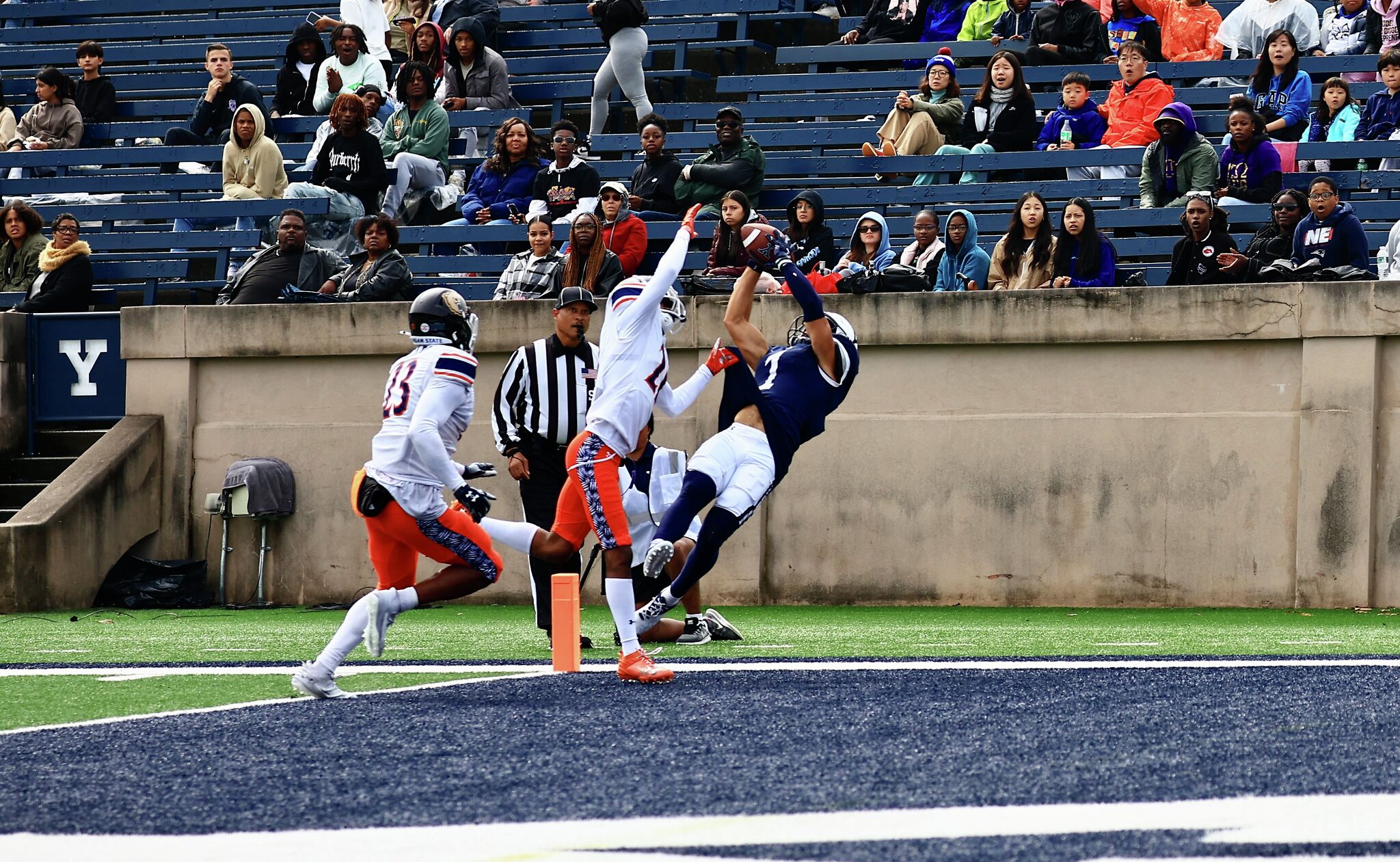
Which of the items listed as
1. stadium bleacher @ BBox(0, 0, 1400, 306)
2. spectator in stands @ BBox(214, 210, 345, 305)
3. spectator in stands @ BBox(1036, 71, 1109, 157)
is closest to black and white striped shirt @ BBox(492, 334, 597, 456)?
stadium bleacher @ BBox(0, 0, 1400, 306)

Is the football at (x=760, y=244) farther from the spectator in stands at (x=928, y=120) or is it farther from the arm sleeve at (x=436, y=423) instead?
the spectator in stands at (x=928, y=120)

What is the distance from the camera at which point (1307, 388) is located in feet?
→ 39.1

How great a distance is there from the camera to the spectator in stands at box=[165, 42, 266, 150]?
16.8m

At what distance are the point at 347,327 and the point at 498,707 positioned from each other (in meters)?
7.95

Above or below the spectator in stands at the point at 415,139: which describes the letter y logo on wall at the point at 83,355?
below

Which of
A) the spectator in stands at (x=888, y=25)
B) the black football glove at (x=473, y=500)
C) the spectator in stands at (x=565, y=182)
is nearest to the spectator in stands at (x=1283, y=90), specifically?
the spectator in stands at (x=888, y=25)

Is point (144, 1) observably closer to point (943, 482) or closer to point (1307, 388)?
point (943, 482)

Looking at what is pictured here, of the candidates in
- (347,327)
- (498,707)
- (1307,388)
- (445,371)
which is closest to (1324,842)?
(498,707)

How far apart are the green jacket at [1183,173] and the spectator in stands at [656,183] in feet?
12.1

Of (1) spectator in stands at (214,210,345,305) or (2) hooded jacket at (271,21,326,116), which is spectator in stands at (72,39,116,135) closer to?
(2) hooded jacket at (271,21,326,116)

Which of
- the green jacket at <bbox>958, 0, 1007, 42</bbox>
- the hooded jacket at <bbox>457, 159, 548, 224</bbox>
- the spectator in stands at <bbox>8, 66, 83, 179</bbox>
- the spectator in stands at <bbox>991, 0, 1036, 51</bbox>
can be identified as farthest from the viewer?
the spectator in stands at <bbox>8, 66, 83, 179</bbox>

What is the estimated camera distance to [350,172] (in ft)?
49.2

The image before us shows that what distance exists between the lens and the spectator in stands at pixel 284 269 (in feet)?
46.1

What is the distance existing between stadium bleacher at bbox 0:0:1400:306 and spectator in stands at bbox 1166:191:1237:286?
2.31 ft
